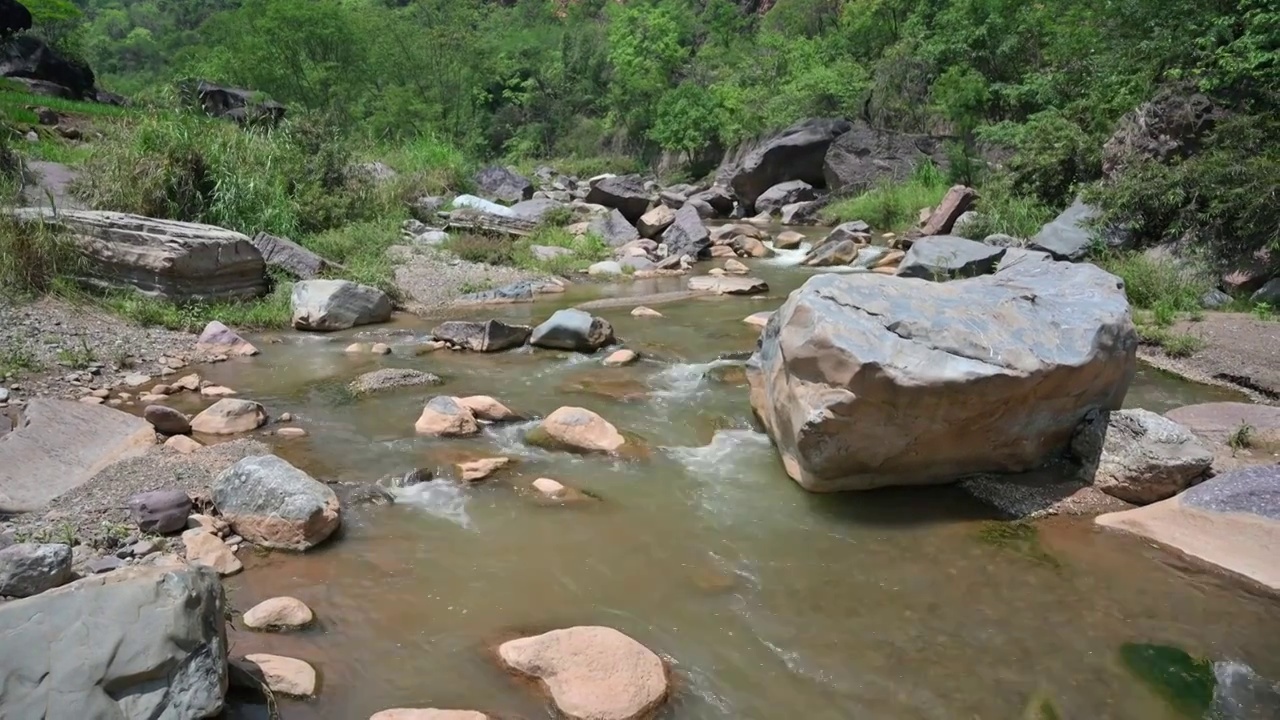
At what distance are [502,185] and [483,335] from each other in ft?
42.3

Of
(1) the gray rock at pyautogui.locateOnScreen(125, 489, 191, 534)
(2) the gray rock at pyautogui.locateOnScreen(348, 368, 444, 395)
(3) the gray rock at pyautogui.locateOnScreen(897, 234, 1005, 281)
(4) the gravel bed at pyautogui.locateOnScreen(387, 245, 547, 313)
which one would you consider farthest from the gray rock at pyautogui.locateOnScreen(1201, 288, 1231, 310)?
(1) the gray rock at pyautogui.locateOnScreen(125, 489, 191, 534)

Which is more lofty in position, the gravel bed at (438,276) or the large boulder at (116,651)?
the large boulder at (116,651)

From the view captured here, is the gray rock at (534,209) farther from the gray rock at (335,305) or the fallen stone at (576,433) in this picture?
the fallen stone at (576,433)

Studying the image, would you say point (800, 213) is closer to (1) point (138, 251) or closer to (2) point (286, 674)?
(1) point (138, 251)

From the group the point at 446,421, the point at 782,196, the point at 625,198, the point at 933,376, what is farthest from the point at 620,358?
the point at 782,196

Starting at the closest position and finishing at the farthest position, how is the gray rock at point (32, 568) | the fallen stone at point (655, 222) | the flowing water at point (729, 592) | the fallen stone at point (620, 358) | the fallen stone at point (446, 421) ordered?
1. the gray rock at point (32, 568)
2. the flowing water at point (729, 592)
3. the fallen stone at point (446, 421)
4. the fallen stone at point (620, 358)
5. the fallen stone at point (655, 222)

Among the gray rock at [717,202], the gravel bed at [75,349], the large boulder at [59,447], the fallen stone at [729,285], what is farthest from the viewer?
the gray rock at [717,202]

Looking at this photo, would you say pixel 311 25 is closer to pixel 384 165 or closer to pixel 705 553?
pixel 384 165

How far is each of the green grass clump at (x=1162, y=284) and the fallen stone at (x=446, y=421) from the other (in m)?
7.65

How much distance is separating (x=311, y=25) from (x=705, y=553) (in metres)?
28.8

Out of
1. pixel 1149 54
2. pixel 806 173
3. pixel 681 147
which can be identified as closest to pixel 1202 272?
pixel 1149 54

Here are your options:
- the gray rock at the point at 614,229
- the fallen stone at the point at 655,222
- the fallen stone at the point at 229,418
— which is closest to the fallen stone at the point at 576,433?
the fallen stone at the point at 229,418

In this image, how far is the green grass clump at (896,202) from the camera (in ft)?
57.5

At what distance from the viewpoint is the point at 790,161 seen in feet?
75.4
